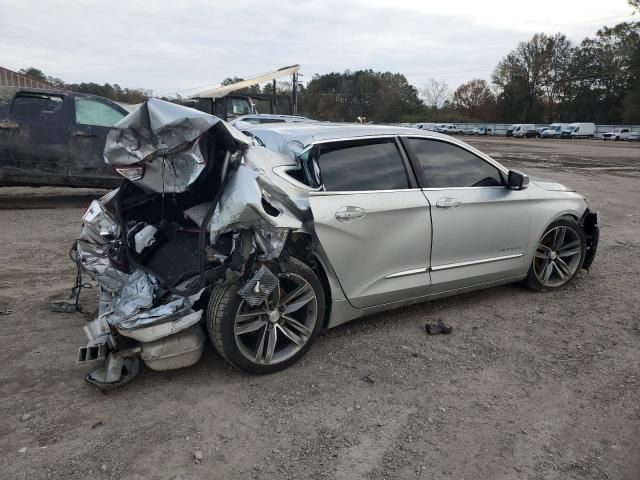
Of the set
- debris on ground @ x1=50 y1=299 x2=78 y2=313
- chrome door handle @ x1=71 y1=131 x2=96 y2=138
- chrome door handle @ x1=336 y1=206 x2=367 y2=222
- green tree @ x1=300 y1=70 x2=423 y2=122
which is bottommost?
debris on ground @ x1=50 y1=299 x2=78 y2=313

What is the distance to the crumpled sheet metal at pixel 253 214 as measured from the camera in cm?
307

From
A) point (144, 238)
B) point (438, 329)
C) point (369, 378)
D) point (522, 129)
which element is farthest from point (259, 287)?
point (522, 129)

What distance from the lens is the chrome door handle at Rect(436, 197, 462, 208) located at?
3970mm

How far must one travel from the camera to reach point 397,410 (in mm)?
3004

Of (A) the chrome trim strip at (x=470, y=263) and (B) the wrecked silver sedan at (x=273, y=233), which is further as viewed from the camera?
(A) the chrome trim strip at (x=470, y=263)

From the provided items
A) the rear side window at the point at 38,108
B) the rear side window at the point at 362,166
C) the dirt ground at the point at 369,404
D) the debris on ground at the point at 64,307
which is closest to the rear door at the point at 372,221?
the rear side window at the point at 362,166

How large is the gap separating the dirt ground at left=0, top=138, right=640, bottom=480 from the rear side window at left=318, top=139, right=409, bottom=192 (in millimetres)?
1181

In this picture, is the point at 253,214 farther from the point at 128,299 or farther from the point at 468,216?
the point at 468,216

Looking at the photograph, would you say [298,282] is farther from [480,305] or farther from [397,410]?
[480,305]

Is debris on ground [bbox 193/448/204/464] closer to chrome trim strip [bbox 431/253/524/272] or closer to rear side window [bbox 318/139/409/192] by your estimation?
rear side window [bbox 318/139/409/192]

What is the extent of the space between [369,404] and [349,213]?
1.27 metres

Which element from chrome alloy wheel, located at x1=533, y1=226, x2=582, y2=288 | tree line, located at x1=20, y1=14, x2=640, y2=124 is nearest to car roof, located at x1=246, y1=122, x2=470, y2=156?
chrome alloy wheel, located at x1=533, y1=226, x2=582, y2=288

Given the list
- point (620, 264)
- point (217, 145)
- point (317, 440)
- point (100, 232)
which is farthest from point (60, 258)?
point (620, 264)

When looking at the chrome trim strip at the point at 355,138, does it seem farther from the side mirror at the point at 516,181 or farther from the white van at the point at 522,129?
the white van at the point at 522,129
